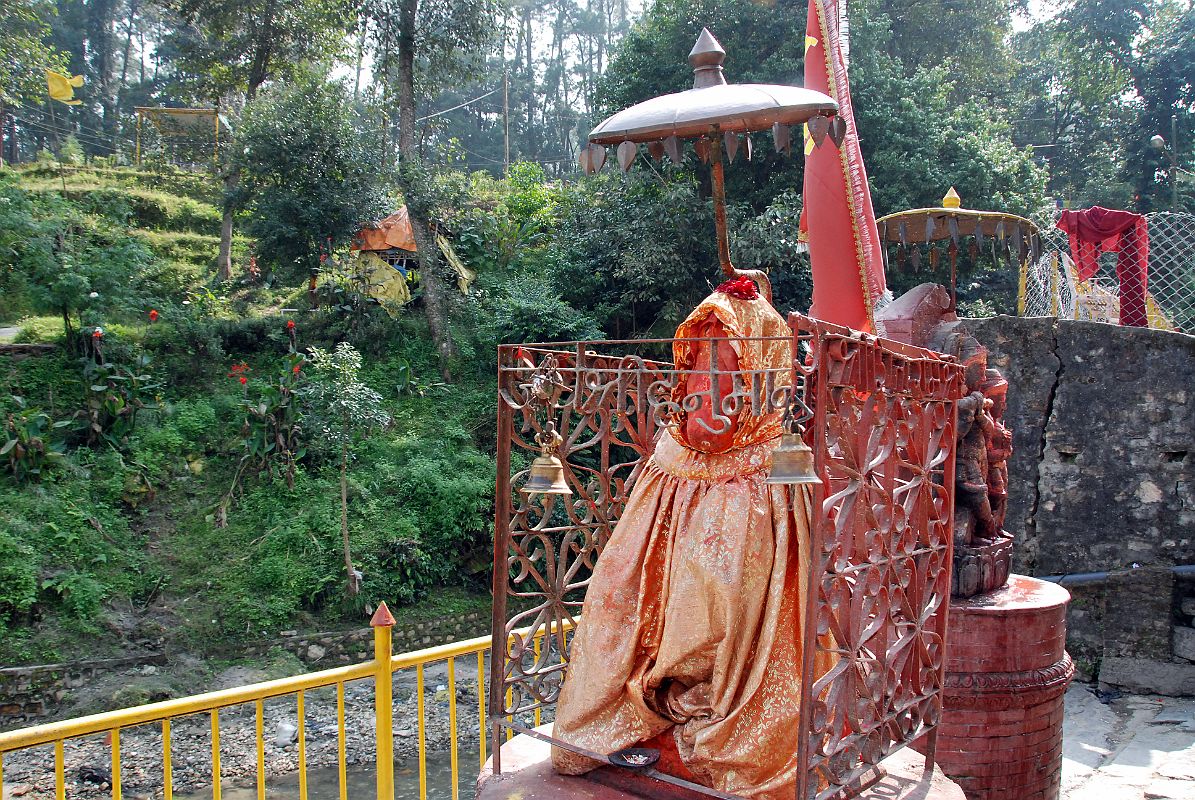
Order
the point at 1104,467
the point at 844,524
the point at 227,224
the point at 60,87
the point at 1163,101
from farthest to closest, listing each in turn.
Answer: the point at 60,87
the point at 1163,101
the point at 227,224
the point at 1104,467
the point at 844,524

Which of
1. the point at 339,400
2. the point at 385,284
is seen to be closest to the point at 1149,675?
the point at 339,400

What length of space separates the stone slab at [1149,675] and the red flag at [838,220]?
463 cm

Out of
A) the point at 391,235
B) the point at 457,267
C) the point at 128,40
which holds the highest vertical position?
the point at 128,40

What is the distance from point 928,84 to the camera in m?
13.7

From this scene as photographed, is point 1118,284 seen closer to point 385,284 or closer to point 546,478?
point 546,478

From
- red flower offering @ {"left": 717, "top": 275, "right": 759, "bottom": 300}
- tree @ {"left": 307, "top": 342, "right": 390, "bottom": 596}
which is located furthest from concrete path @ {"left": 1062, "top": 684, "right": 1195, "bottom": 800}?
tree @ {"left": 307, "top": 342, "right": 390, "bottom": 596}

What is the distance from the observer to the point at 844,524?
9.05 feet

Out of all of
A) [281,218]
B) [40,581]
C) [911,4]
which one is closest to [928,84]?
[911,4]

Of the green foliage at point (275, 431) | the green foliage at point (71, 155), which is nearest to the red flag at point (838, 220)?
the green foliage at point (275, 431)

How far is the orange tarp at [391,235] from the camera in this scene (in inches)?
659

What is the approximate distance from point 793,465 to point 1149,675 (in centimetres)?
662

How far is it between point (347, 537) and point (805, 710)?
9030 millimetres

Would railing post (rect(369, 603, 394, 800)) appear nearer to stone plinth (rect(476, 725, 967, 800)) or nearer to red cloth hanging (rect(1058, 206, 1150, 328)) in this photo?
stone plinth (rect(476, 725, 967, 800))

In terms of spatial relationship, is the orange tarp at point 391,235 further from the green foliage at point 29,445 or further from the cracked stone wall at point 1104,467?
the cracked stone wall at point 1104,467
